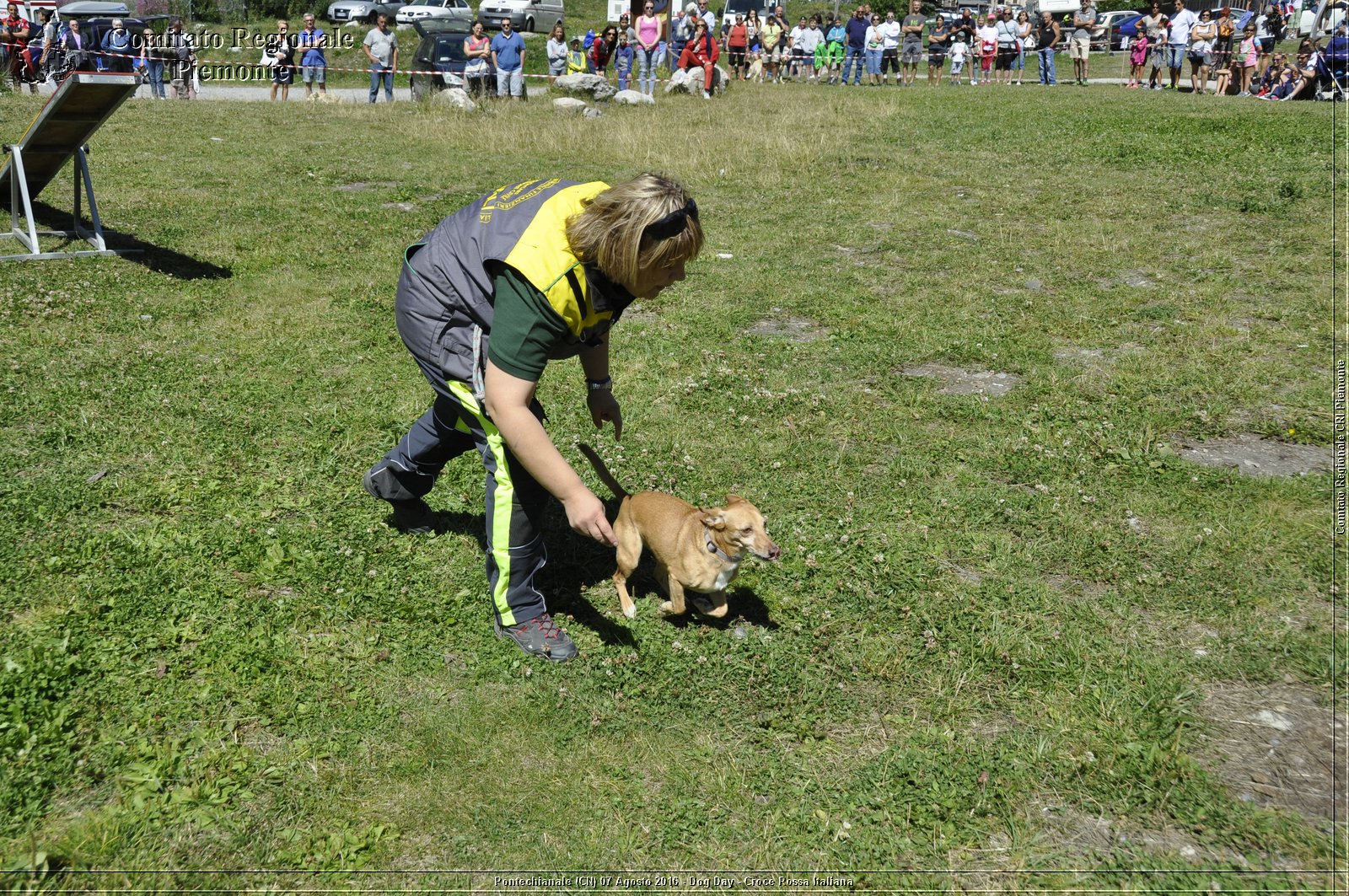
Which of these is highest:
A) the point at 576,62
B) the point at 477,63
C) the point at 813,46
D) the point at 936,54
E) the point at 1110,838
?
the point at 813,46

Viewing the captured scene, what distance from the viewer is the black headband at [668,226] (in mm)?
3465

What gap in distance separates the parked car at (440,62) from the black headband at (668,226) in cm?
2324

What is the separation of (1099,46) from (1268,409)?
45437 mm

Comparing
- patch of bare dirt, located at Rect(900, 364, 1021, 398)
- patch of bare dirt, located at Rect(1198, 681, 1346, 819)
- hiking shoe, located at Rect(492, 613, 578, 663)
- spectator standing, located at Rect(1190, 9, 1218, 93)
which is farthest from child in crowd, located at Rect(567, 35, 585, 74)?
patch of bare dirt, located at Rect(1198, 681, 1346, 819)

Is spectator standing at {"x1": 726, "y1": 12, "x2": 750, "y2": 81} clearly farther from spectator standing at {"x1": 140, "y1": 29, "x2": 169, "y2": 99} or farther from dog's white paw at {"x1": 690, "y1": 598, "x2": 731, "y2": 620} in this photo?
dog's white paw at {"x1": 690, "y1": 598, "x2": 731, "y2": 620}

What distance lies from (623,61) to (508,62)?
16.2 feet

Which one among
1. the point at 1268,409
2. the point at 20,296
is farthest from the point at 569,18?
the point at 1268,409

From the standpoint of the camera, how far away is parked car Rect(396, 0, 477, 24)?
33750 millimetres

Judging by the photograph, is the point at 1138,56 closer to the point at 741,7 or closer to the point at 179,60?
the point at 741,7

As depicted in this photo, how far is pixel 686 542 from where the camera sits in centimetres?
459

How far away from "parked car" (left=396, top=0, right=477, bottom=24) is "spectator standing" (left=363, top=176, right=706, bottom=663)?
30714mm

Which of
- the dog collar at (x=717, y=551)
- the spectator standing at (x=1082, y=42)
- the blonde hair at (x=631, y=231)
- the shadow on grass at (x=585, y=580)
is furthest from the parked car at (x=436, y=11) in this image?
the blonde hair at (x=631, y=231)

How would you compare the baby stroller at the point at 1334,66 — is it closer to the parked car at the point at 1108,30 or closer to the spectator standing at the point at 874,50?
the spectator standing at the point at 874,50

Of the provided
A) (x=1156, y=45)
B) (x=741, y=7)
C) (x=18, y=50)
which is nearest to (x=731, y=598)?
(x=1156, y=45)
